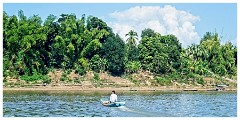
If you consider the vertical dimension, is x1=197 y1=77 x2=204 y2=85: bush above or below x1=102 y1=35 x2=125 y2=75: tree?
below

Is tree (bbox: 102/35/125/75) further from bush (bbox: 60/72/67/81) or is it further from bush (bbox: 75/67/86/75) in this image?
bush (bbox: 60/72/67/81)

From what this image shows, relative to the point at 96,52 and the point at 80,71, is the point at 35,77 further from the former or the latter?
the point at 96,52

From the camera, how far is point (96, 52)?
1641 inches

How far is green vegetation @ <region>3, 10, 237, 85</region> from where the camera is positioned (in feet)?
124

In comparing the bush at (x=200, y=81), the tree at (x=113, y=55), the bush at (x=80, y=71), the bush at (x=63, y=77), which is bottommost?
the bush at (x=200, y=81)

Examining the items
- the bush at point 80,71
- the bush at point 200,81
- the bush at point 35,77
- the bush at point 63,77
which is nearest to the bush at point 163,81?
the bush at point 200,81

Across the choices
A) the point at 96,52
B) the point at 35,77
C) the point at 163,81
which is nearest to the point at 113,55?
the point at 96,52

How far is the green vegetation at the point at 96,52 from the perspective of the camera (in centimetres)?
3791

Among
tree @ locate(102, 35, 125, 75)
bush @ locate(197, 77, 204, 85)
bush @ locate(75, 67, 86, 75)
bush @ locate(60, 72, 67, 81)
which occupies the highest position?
tree @ locate(102, 35, 125, 75)

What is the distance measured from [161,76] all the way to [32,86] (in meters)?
11.6

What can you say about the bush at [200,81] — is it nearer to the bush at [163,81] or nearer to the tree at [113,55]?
the bush at [163,81]

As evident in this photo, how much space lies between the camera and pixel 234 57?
4559 centimetres

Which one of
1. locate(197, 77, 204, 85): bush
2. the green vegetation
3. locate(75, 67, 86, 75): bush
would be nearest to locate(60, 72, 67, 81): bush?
the green vegetation

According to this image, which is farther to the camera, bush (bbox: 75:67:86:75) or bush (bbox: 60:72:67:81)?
bush (bbox: 75:67:86:75)
